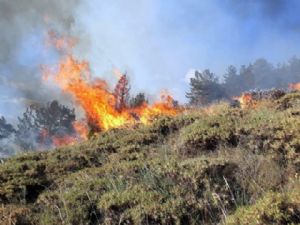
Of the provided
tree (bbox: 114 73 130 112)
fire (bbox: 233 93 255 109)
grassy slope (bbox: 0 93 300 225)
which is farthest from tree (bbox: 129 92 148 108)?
grassy slope (bbox: 0 93 300 225)

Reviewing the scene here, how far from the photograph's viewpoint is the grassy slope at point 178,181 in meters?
6.79

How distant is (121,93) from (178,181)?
639 inches

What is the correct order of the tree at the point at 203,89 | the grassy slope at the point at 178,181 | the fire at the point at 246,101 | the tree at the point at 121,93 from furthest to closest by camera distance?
the tree at the point at 203,89
the tree at the point at 121,93
the fire at the point at 246,101
the grassy slope at the point at 178,181

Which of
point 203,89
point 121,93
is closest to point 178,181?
point 121,93

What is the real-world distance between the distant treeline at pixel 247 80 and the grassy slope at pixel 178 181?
77.0 ft

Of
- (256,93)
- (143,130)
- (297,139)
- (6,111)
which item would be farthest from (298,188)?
(6,111)

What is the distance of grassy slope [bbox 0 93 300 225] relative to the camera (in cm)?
679

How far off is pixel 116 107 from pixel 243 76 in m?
23.8

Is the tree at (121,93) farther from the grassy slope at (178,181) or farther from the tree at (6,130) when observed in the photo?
the tree at (6,130)

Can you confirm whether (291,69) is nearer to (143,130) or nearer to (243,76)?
(243,76)

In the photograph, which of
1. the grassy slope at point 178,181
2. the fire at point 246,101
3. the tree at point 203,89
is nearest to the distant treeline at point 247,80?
the tree at point 203,89

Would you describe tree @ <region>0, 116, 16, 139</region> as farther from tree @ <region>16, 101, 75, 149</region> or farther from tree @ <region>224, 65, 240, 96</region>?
tree @ <region>224, 65, 240, 96</region>

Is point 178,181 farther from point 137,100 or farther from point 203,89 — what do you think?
point 203,89

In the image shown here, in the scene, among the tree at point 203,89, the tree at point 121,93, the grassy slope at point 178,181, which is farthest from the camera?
the tree at point 203,89
